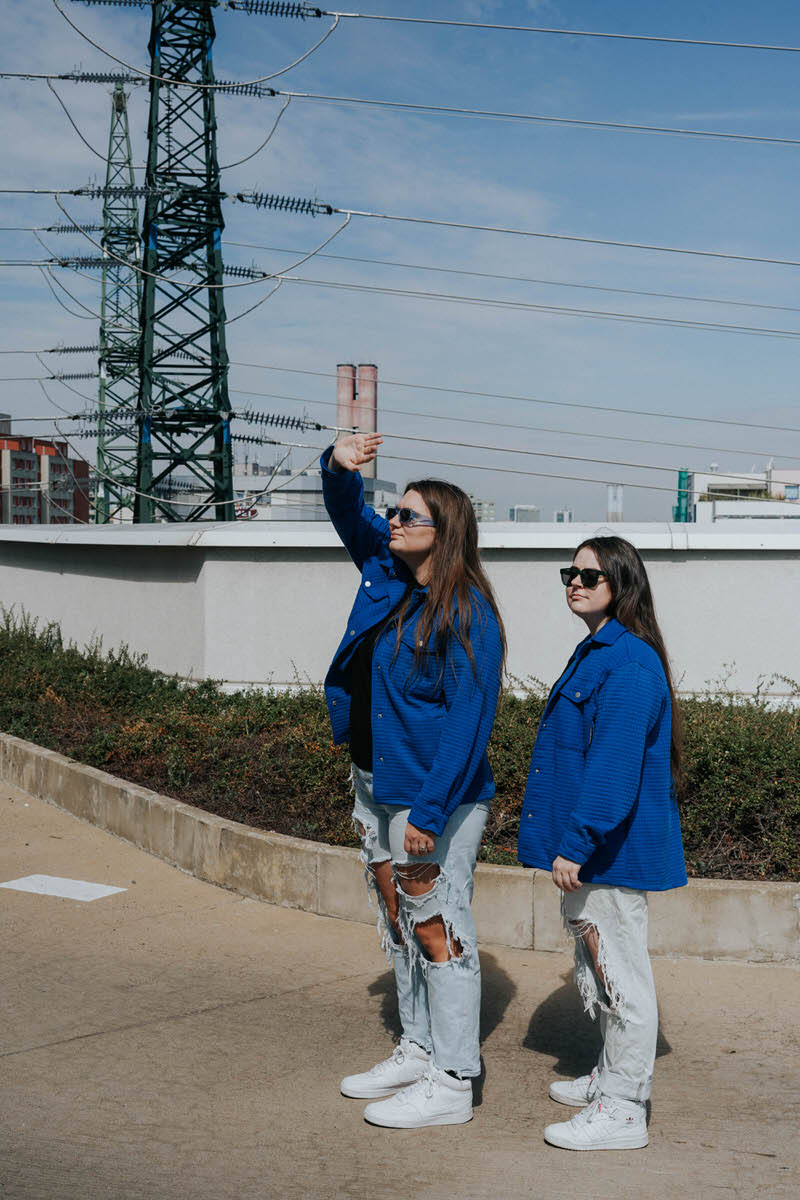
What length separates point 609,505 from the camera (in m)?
24.8

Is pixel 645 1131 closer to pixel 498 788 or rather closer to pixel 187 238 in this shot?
pixel 498 788

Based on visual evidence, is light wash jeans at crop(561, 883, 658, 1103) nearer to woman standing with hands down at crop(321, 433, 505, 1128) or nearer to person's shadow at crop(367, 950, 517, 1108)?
woman standing with hands down at crop(321, 433, 505, 1128)

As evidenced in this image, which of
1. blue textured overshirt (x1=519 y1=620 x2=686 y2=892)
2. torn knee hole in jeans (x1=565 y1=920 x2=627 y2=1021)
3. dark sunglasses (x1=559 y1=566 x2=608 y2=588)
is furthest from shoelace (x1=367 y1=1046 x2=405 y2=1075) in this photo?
dark sunglasses (x1=559 y1=566 x2=608 y2=588)

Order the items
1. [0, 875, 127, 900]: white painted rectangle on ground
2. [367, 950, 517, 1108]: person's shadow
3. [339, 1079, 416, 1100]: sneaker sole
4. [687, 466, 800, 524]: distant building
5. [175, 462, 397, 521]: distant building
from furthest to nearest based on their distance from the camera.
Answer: [687, 466, 800, 524]: distant building < [175, 462, 397, 521]: distant building < [0, 875, 127, 900]: white painted rectangle on ground < [367, 950, 517, 1108]: person's shadow < [339, 1079, 416, 1100]: sneaker sole

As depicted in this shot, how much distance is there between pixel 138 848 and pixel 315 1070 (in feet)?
10.6

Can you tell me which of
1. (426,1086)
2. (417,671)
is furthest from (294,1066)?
(417,671)

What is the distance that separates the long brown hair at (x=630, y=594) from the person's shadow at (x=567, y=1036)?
4.19 feet

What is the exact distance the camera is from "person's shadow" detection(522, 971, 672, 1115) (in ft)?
13.8

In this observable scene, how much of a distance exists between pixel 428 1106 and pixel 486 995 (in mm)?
1206

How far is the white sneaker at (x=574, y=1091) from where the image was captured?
3850mm

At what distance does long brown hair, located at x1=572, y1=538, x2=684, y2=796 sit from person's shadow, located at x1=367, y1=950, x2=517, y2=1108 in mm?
1536

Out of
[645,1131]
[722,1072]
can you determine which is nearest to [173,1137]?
[645,1131]

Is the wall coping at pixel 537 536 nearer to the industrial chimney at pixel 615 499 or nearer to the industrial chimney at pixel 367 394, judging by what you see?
the industrial chimney at pixel 615 499

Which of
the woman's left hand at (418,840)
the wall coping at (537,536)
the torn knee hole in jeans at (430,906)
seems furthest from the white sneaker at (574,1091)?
the wall coping at (537,536)
